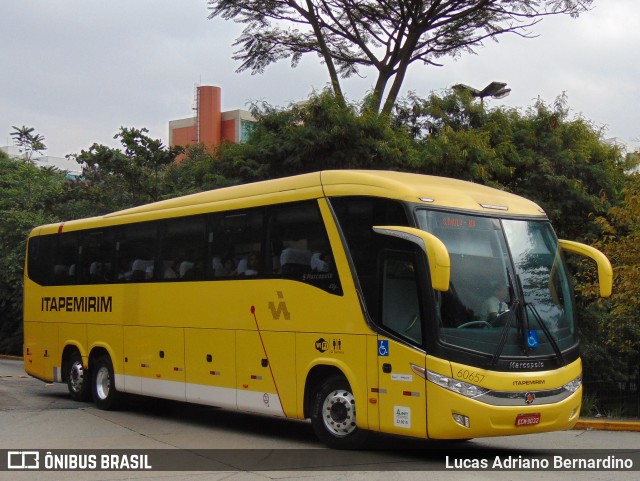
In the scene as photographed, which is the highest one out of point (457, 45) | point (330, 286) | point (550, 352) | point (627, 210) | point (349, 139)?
point (457, 45)

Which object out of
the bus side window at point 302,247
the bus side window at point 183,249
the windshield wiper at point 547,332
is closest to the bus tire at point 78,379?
the bus side window at point 183,249

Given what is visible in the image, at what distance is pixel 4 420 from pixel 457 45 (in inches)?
719

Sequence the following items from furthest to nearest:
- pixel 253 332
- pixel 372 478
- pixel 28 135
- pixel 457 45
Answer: pixel 28 135 < pixel 457 45 < pixel 253 332 < pixel 372 478

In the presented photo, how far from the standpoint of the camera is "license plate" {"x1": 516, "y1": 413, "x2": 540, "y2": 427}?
1003 centimetres

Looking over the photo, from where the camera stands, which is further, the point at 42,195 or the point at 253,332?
the point at 42,195

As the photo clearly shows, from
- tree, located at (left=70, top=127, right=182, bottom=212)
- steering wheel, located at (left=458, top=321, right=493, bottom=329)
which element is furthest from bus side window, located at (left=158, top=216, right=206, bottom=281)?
tree, located at (left=70, top=127, right=182, bottom=212)

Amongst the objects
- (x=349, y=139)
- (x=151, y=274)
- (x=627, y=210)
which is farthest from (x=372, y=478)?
(x=349, y=139)

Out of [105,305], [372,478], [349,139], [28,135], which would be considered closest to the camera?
[372,478]

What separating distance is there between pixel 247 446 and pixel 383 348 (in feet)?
8.60

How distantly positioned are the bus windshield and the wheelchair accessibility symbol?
814 millimetres

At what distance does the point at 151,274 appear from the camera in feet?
50.2

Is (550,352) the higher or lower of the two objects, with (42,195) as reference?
lower

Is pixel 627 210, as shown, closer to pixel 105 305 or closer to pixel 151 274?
pixel 151 274

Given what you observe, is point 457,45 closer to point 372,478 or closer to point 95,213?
point 95,213
